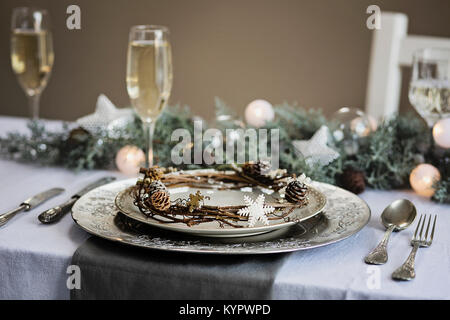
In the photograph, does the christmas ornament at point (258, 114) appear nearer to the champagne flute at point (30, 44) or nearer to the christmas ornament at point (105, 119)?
the christmas ornament at point (105, 119)

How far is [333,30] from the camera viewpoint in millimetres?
2908

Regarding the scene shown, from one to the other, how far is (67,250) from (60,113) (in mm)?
3008

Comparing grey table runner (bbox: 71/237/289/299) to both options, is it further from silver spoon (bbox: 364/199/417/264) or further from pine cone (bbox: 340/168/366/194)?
pine cone (bbox: 340/168/366/194)

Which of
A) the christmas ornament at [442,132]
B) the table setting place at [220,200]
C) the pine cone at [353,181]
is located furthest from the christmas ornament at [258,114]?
the christmas ornament at [442,132]

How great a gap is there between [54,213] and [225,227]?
11.6 inches

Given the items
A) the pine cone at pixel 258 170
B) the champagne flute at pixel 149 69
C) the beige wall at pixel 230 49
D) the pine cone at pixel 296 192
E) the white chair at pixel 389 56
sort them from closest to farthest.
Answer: the pine cone at pixel 296 192, the pine cone at pixel 258 170, the champagne flute at pixel 149 69, the white chair at pixel 389 56, the beige wall at pixel 230 49

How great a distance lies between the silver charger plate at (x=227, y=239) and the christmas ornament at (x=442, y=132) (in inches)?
11.7

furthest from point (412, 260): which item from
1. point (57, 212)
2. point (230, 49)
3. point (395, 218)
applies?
point (230, 49)

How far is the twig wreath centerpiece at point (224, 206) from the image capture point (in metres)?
0.70

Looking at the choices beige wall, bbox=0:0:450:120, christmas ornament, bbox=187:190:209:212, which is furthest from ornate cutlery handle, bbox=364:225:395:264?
beige wall, bbox=0:0:450:120

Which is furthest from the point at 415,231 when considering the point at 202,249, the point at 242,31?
the point at 242,31

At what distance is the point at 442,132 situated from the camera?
106 cm

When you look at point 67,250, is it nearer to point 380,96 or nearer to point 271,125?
point 271,125

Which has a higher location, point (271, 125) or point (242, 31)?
point (242, 31)
